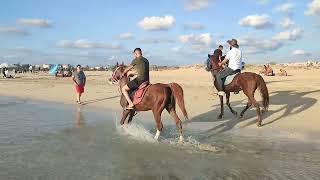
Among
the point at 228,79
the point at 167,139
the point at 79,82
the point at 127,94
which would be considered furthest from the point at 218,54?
the point at 79,82

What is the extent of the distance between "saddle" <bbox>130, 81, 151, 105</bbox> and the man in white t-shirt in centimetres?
452

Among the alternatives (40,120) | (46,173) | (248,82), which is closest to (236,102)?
(248,82)

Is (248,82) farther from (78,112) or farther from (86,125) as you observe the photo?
(78,112)

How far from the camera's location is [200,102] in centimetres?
2017

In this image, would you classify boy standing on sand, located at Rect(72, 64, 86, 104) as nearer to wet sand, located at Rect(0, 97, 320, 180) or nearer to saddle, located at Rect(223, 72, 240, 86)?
wet sand, located at Rect(0, 97, 320, 180)

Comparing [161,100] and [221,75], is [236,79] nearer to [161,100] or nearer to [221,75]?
[221,75]

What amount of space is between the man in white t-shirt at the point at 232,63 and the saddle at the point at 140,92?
4.52m

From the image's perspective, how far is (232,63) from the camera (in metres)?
15.5

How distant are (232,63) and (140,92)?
16.6 ft

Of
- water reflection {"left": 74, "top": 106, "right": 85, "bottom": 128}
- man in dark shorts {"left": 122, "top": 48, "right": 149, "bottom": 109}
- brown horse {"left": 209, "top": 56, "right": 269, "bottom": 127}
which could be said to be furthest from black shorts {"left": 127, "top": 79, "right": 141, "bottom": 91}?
brown horse {"left": 209, "top": 56, "right": 269, "bottom": 127}

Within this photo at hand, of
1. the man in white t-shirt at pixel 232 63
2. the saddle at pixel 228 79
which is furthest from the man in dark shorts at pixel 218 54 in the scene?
the saddle at pixel 228 79

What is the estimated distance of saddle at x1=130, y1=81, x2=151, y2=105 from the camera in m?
11.5

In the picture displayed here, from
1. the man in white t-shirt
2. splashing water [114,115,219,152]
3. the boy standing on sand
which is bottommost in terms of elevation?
splashing water [114,115,219,152]

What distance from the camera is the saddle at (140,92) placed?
1147 centimetres
